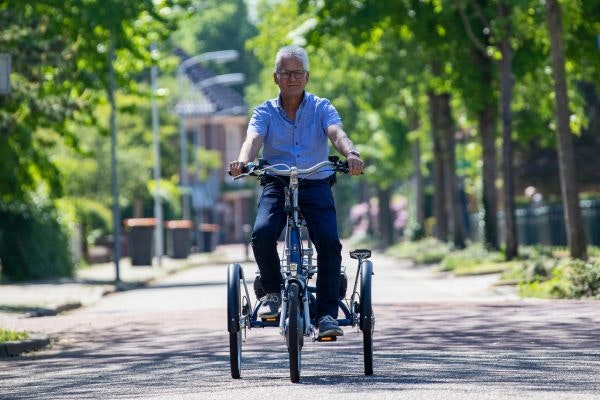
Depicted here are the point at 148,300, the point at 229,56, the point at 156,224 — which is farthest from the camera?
the point at 229,56

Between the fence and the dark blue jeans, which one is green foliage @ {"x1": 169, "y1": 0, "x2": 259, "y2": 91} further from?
the dark blue jeans

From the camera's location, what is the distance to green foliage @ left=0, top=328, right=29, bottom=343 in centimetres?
1501

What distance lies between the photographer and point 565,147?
→ 22.8 m

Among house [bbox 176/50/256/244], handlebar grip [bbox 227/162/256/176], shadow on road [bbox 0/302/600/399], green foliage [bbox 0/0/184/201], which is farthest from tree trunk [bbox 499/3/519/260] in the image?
house [bbox 176/50/256/244]

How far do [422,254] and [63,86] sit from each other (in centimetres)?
1152

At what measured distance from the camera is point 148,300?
948 inches

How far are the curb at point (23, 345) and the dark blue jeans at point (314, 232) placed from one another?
532 centimetres

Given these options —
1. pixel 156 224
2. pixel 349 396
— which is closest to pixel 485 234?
pixel 156 224

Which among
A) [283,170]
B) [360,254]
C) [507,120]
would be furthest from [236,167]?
[507,120]

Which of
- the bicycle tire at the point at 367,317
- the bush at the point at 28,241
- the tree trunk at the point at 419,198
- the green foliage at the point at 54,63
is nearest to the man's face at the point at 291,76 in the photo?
the bicycle tire at the point at 367,317

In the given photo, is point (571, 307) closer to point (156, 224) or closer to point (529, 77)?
point (529, 77)

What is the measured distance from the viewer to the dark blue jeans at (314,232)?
32.5ft

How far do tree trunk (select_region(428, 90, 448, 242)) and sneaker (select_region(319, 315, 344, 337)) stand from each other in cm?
2907

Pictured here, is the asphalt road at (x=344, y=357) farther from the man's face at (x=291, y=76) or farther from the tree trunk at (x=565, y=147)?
the tree trunk at (x=565, y=147)
